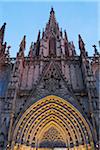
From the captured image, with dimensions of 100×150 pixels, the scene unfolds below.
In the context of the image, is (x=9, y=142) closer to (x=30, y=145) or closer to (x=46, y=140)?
(x=30, y=145)

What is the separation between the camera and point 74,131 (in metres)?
11.2

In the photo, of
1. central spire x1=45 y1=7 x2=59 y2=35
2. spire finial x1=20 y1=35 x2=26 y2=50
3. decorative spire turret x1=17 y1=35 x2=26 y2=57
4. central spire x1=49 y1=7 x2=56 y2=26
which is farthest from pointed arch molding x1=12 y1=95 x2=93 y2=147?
central spire x1=49 y1=7 x2=56 y2=26

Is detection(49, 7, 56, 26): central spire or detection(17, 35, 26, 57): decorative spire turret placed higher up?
detection(49, 7, 56, 26): central spire

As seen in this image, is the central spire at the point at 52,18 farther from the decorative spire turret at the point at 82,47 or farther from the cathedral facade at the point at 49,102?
the cathedral facade at the point at 49,102

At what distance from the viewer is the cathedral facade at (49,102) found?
1069 centimetres

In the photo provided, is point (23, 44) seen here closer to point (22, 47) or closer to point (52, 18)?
point (22, 47)

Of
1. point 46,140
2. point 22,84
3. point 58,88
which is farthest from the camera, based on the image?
point 22,84

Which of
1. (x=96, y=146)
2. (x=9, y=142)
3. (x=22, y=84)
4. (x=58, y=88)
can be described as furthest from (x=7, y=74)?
(x=96, y=146)

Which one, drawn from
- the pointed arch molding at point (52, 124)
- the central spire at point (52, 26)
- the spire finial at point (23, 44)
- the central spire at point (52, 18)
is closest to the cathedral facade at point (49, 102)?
the pointed arch molding at point (52, 124)

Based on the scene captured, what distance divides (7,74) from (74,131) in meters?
6.47

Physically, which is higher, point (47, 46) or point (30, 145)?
point (47, 46)

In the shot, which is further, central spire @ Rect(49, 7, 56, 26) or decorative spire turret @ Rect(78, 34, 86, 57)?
central spire @ Rect(49, 7, 56, 26)

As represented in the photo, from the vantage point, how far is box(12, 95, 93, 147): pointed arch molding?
10.7m

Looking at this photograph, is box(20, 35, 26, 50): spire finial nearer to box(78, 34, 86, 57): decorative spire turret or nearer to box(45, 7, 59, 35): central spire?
box(78, 34, 86, 57): decorative spire turret
